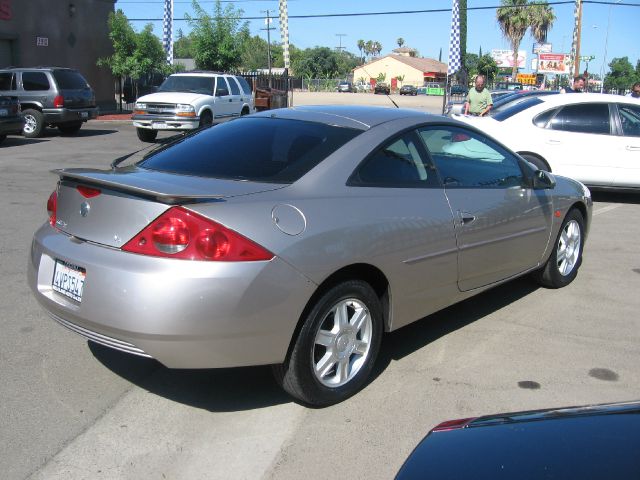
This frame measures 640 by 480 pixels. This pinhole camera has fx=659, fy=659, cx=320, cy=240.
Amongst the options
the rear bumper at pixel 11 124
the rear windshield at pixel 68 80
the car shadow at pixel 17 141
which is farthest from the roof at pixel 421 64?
the rear bumper at pixel 11 124

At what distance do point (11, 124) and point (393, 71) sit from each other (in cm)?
10433

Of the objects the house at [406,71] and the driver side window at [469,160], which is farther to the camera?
the house at [406,71]

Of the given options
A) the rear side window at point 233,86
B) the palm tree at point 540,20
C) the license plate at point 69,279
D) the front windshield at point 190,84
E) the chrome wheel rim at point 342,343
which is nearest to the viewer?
the license plate at point 69,279

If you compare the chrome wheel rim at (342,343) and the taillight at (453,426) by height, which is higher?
the taillight at (453,426)

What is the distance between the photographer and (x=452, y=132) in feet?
15.4

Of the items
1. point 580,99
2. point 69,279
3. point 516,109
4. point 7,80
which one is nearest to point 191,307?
point 69,279

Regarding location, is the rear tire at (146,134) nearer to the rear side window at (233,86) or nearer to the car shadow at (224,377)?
the rear side window at (233,86)

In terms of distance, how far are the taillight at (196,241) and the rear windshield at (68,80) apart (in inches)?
653

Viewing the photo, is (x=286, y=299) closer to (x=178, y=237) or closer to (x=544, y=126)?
(x=178, y=237)

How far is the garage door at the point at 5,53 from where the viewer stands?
23875 mm

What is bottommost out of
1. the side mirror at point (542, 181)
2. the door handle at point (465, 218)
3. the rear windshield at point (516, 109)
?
the door handle at point (465, 218)

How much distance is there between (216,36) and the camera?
29328 millimetres

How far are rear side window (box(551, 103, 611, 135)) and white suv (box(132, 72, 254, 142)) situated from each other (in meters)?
9.34

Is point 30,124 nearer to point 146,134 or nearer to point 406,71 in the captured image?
point 146,134
